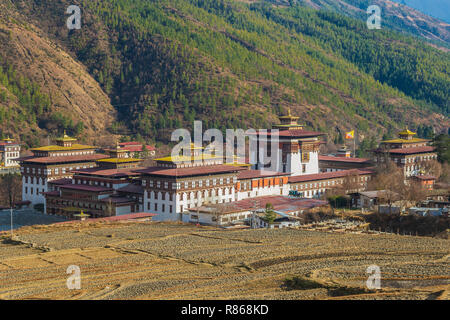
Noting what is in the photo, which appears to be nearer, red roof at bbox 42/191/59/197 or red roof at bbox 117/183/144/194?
red roof at bbox 117/183/144/194

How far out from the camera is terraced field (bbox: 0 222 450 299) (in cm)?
4028

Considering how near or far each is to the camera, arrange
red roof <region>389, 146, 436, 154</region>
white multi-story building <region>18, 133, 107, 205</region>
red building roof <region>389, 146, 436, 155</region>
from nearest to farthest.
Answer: white multi-story building <region>18, 133, 107, 205</region> < red building roof <region>389, 146, 436, 155</region> < red roof <region>389, 146, 436, 154</region>

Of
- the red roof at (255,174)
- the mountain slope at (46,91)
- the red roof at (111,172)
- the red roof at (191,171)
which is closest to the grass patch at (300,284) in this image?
the red roof at (191,171)

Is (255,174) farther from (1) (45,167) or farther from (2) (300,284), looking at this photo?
(2) (300,284)

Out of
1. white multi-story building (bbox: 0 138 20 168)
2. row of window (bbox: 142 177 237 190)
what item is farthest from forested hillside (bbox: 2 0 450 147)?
row of window (bbox: 142 177 237 190)

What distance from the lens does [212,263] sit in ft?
163

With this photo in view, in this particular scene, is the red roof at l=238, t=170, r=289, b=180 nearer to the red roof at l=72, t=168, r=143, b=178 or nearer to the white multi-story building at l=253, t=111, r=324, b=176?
the white multi-story building at l=253, t=111, r=324, b=176

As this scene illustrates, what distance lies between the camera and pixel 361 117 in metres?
176

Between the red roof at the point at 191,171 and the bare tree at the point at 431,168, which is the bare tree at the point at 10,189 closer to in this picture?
the red roof at the point at 191,171

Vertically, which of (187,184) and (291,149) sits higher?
(291,149)

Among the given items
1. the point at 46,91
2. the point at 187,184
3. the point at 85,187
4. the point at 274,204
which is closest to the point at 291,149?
the point at 274,204

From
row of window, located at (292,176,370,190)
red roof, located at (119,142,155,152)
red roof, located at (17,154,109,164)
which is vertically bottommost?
A: row of window, located at (292,176,370,190)

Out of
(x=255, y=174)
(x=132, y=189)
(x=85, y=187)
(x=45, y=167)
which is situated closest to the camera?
(x=132, y=189)
